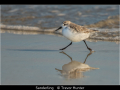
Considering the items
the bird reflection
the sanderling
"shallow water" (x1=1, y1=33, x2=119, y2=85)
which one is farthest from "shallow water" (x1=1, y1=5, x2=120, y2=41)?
the bird reflection

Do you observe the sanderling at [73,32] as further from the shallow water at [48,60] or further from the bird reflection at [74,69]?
the bird reflection at [74,69]

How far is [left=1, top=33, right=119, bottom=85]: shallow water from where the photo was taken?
4.00m

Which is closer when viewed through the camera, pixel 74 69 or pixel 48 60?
pixel 74 69

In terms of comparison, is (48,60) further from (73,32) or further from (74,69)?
(73,32)

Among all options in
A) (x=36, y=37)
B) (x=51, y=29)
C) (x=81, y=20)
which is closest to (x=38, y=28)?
(x=51, y=29)

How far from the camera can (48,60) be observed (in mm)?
5215

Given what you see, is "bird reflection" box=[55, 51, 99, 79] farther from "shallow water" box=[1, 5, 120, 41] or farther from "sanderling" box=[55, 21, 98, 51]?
"shallow water" box=[1, 5, 120, 41]

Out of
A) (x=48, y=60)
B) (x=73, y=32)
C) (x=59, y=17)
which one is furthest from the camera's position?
(x=59, y=17)

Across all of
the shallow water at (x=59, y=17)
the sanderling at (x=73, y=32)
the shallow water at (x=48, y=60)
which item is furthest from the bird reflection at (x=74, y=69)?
the shallow water at (x=59, y=17)

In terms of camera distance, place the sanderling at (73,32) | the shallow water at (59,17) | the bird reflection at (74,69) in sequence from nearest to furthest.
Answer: the bird reflection at (74,69), the sanderling at (73,32), the shallow water at (59,17)

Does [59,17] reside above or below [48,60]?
above

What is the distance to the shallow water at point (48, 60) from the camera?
4004 millimetres

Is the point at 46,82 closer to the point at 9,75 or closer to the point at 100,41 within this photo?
the point at 9,75

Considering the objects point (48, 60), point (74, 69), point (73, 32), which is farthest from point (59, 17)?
point (74, 69)
